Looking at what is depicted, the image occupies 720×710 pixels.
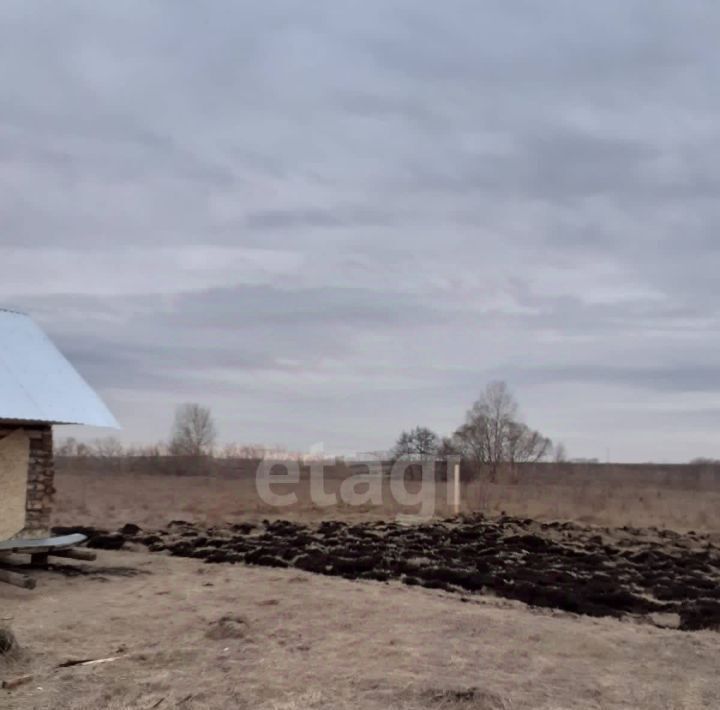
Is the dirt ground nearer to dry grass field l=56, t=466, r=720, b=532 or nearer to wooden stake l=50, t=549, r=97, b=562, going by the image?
wooden stake l=50, t=549, r=97, b=562

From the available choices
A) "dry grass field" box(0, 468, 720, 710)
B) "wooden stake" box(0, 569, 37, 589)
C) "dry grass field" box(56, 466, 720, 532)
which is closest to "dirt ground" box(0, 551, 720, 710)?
"dry grass field" box(0, 468, 720, 710)

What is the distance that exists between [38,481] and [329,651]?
18.5ft

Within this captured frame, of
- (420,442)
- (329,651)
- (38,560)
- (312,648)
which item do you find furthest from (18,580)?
(420,442)

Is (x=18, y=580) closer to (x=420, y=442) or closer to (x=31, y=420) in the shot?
(x=31, y=420)

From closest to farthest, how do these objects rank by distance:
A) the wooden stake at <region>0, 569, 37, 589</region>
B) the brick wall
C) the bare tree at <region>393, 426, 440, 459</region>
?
the wooden stake at <region>0, 569, 37, 589</region>
the brick wall
the bare tree at <region>393, 426, 440, 459</region>

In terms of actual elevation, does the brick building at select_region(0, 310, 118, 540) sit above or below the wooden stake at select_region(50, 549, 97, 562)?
above

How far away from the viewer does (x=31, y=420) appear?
9922 mm

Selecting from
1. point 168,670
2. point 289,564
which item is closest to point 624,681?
point 168,670

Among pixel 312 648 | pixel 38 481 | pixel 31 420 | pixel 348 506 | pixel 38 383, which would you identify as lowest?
pixel 312 648

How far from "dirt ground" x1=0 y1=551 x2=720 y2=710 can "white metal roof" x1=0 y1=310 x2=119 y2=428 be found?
6.73ft

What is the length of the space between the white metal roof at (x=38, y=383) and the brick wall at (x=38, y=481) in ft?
1.73

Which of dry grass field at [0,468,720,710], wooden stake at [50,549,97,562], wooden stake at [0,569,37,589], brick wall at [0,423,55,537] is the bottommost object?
dry grass field at [0,468,720,710]

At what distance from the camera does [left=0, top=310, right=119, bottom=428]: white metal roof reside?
1012 cm

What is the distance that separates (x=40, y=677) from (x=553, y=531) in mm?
13813
